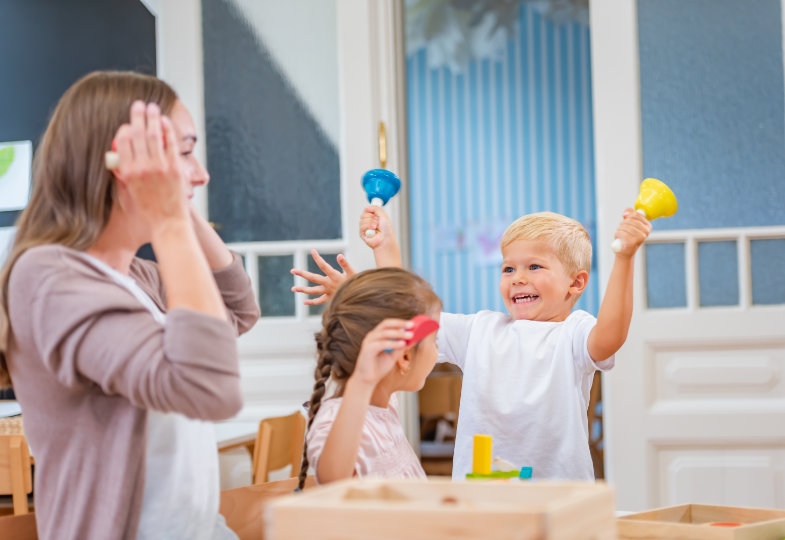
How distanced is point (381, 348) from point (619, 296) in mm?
603

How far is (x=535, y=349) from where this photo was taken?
5.87ft

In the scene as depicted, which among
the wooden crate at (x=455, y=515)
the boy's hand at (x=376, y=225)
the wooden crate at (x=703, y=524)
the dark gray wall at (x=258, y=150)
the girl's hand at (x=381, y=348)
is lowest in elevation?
the wooden crate at (x=703, y=524)

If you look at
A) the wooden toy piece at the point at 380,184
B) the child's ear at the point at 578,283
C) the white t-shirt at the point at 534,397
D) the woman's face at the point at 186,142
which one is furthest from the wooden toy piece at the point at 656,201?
the woman's face at the point at 186,142

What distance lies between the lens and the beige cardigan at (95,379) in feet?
2.99

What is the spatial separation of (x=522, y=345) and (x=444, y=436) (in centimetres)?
399

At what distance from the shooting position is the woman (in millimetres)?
922

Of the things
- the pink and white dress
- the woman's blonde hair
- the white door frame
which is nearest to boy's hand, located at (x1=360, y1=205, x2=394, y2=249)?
the pink and white dress

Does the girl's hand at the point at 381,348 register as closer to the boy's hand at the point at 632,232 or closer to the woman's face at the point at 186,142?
the woman's face at the point at 186,142

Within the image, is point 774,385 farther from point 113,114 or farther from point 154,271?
point 113,114

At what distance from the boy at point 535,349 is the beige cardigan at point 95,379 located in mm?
717

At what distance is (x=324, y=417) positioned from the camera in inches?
50.7

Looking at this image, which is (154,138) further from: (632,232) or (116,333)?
(632,232)

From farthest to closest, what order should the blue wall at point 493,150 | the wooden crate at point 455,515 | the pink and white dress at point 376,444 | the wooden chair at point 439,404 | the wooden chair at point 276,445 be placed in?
the blue wall at point 493,150 < the wooden chair at point 439,404 < the wooden chair at point 276,445 < the pink and white dress at point 376,444 < the wooden crate at point 455,515

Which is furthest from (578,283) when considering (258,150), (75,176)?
(258,150)
